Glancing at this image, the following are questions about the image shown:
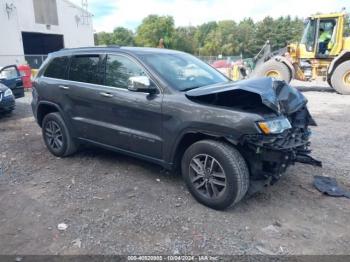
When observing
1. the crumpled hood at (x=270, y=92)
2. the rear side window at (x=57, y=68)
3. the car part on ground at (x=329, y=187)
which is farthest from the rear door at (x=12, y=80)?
the car part on ground at (x=329, y=187)

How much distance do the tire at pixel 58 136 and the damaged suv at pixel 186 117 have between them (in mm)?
23

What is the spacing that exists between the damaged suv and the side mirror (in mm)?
12

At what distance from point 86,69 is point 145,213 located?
241cm

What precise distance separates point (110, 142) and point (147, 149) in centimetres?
71

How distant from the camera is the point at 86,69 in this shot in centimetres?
484

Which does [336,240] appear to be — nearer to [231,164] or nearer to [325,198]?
[325,198]

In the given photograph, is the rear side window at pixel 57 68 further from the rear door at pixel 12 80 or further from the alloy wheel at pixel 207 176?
the rear door at pixel 12 80

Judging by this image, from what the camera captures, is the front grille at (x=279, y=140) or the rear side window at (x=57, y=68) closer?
the front grille at (x=279, y=140)

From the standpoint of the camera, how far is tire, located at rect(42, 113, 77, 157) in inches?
205

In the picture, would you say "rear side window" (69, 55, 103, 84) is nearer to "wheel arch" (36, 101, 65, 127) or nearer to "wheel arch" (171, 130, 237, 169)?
"wheel arch" (36, 101, 65, 127)

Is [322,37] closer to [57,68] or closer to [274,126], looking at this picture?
[57,68]

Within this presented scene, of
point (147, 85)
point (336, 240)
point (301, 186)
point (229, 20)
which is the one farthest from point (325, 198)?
point (229, 20)

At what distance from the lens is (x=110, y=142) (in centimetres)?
457

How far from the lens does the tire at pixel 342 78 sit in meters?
12.7
